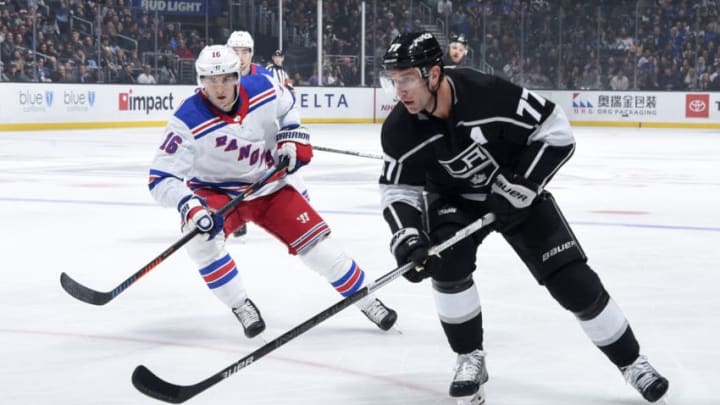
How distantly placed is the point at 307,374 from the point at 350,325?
0.70 metres

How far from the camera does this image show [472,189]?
9.17 feet

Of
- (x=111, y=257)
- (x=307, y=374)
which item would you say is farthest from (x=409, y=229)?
(x=111, y=257)

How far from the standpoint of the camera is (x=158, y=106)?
17.5 metres

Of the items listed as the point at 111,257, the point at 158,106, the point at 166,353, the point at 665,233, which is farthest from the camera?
the point at 158,106

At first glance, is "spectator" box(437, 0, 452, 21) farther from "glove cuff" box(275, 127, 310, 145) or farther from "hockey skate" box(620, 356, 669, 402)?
"hockey skate" box(620, 356, 669, 402)

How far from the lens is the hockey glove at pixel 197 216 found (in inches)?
133

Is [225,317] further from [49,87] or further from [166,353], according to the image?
[49,87]

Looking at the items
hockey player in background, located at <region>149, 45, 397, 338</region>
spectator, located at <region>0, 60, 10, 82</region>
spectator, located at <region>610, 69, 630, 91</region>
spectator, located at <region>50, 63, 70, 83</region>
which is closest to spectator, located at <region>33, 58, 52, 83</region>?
spectator, located at <region>50, 63, 70, 83</region>

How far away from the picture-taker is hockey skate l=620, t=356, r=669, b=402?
271cm

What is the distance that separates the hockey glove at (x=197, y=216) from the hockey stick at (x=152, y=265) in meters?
0.05

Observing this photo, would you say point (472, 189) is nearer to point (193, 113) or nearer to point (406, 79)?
point (406, 79)

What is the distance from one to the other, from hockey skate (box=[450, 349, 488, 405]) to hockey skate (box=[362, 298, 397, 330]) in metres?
0.83

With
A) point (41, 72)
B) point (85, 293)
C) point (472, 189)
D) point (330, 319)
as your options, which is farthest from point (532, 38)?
point (472, 189)

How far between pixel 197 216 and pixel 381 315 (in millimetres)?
714
